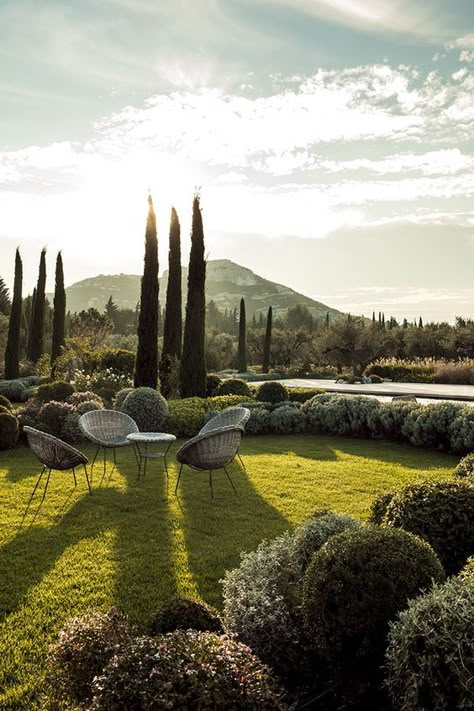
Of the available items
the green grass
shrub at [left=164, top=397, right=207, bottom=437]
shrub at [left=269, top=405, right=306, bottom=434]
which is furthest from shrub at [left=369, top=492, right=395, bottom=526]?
shrub at [left=269, top=405, right=306, bottom=434]

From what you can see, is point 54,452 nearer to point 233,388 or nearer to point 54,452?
point 54,452

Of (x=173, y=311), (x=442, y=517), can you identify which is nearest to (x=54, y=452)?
(x=442, y=517)

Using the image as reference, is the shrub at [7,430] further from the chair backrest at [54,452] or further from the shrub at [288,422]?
the shrub at [288,422]

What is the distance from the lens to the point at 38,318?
29.2 metres

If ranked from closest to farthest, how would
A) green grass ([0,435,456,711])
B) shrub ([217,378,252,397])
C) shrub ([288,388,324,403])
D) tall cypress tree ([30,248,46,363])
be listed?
1. green grass ([0,435,456,711])
2. shrub ([288,388,324,403])
3. shrub ([217,378,252,397])
4. tall cypress tree ([30,248,46,363])

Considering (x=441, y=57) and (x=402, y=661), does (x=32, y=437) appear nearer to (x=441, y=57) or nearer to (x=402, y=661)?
(x=402, y=661)

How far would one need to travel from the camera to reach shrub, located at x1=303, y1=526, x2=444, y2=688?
2232 mm

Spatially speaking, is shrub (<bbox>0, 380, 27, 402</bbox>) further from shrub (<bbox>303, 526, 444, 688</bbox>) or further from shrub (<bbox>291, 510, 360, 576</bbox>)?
shrub (<bbox>303, 526, 444, 688</bbox>)

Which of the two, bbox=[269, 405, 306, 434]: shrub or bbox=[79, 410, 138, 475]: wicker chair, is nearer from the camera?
bbox=[79, 410, 138, 475]: wicker chair

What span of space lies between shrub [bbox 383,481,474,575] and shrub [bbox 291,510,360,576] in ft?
1.09

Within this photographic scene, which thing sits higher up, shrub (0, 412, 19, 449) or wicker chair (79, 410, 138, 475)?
wicker chair (79, 410, 138, 475)

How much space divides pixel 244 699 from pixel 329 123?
819 cm

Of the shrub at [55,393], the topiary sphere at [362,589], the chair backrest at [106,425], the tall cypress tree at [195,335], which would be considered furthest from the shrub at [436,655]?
the tall cypress tree at [195,335]

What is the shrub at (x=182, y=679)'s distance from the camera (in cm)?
154
